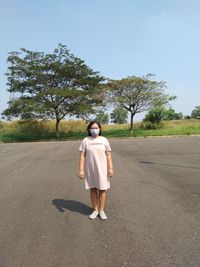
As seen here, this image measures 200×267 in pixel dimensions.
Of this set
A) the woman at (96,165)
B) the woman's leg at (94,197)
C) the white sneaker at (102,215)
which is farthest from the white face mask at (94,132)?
the white sneaker at (102,215)

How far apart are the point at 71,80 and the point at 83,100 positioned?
325cm

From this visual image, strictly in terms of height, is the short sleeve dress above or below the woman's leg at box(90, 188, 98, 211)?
above

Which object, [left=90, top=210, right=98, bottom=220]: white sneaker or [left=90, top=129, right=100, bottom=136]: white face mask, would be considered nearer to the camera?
[left=90, top=210, right=98, bottom=220]: white sneaker

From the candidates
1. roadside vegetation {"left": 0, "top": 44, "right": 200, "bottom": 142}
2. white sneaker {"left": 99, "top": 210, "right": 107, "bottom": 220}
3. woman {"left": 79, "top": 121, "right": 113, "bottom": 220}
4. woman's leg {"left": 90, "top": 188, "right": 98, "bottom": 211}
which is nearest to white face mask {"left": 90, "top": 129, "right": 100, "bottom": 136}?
woman {"left": 79, "top": 121, "right": 113, "bottom": 220}

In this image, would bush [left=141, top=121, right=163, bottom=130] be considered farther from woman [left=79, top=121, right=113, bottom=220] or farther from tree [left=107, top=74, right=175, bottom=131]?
woman [left=79, top=121, right=113, bottom=220]

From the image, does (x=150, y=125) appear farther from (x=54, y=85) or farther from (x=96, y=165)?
(x=96, y=165)

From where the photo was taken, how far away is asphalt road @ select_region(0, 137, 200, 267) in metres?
3.56

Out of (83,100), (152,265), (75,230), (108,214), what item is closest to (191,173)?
(108,214)

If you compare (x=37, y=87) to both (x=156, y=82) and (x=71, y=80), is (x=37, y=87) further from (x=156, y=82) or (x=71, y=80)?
(x=156, y=82)

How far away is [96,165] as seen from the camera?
5.09 m

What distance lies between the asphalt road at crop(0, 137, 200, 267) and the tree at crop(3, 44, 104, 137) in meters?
28.4

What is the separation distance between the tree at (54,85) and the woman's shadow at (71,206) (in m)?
29.6

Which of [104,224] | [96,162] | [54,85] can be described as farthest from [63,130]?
[104,224]

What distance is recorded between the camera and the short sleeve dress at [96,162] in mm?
5086
